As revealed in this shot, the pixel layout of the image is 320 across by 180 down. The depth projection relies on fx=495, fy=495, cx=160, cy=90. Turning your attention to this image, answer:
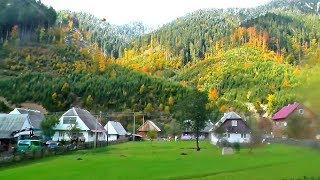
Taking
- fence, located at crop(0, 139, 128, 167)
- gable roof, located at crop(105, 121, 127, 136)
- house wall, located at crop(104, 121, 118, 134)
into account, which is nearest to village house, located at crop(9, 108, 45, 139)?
fence, located at crop(0, 139, 128, 167)

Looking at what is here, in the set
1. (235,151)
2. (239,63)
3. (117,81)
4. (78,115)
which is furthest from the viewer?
(239,63)

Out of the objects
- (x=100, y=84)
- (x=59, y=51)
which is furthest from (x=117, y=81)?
(x=59, y=51)

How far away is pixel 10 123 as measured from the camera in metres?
65.4

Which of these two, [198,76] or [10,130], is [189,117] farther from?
[198,76]

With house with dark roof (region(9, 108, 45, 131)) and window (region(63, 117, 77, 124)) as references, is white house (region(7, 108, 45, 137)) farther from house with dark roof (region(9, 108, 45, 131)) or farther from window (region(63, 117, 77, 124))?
window (region(63, 117, 77, 124))

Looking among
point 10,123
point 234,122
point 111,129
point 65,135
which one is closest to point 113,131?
point 111,129

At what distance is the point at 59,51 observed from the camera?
15775 cm

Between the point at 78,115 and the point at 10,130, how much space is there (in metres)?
17.1

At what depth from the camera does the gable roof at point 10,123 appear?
207 feet

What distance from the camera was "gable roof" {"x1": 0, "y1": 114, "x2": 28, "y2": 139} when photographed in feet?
207

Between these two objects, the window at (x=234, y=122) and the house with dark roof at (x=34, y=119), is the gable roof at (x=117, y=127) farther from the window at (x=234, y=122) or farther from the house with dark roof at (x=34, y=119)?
the window at (x=234, y=122)

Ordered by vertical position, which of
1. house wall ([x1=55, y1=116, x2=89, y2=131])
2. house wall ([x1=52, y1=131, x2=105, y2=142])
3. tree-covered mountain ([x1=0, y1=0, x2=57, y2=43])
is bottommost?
house wall ([x1=52, y1=131, x2=105, y2=142])

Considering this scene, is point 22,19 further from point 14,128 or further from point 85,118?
point 14,128

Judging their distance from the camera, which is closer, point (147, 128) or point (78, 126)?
point (78, 126)
